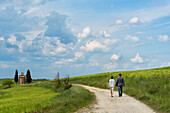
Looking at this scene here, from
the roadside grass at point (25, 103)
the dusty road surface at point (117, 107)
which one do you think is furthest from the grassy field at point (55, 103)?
the dusty road surface at point (117, 107)

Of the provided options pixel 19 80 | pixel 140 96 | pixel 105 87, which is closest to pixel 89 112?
pixel 140 96

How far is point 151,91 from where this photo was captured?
20797 millimetres

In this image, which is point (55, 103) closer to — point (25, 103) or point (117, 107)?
point (117, 107)

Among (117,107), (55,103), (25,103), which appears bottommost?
(25,103)

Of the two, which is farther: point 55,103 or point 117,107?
point 55,103

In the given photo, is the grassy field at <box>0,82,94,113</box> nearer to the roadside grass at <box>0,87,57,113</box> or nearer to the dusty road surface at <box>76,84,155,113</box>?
the roadside grass at <box>0,87,57,113</box>

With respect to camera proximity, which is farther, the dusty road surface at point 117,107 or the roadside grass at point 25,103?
the roadside grass at point 25,103

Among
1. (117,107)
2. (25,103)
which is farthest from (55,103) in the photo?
(25,103)

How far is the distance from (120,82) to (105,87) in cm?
1371

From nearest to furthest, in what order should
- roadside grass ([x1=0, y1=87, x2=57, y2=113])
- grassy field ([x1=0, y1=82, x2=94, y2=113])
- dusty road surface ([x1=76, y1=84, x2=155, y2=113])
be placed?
1. dusty road surface ([x1=76, y1=84, x2=155, y2=113])
2. grassy field ([x1=0, y1=82, x2=94, y2=113])
3. roadside grass ([x1=0, y1=87, x2=57, y2=113])

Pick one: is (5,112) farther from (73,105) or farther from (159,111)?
(159,111)

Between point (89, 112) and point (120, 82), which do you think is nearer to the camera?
point (89, 112)

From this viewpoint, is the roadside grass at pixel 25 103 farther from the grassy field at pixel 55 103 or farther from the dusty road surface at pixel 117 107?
the dusty road surface at pixel 117 107

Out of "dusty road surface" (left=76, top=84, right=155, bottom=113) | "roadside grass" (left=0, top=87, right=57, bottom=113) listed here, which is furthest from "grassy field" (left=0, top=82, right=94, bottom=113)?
"dusty road surface" (left=76, top=84, right=155, bottom=113)
